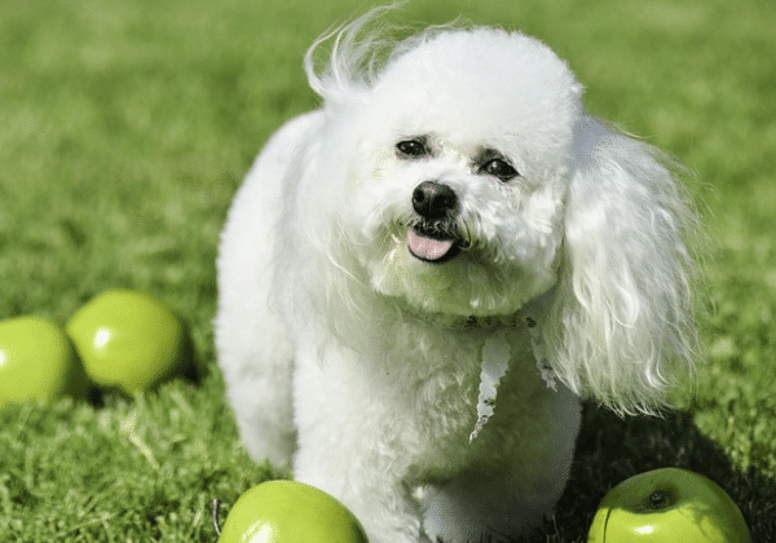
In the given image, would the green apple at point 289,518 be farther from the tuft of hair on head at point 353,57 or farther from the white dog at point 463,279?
the tuft of hair on head at point 353,57

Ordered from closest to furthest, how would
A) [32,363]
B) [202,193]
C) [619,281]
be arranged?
[619,281]
[32,363]
[202,193]

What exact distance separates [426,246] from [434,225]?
6cm

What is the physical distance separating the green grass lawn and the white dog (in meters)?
0.30

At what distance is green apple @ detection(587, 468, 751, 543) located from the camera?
7.38ft

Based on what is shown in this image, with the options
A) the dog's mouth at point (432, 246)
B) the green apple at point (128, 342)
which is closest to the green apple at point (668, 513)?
the dog's mouth at point (432, 246)

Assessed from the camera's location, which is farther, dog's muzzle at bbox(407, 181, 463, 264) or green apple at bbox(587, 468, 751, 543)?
green apple at bbox(587, 468, 751, 543)

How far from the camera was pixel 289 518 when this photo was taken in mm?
2146

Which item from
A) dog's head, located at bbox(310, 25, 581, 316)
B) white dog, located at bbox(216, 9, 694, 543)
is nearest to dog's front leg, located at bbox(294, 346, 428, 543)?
white dog, located at bbox(216, 9, 694, 543)

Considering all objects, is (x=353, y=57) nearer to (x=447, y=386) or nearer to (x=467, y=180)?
(x=467, y=180)

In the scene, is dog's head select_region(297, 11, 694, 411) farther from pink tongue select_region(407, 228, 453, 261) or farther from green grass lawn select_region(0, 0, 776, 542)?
green grass lawn select_region(0, 0, 776, 542)

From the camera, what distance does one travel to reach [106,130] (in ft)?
19.6

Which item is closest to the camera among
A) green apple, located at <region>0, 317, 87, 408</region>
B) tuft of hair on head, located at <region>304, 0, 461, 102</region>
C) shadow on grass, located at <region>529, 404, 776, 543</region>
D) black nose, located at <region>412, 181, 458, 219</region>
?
black nose, located at <region>412, 181, 458, 219</region>

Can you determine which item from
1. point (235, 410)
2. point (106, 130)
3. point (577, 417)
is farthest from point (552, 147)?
point (106, 130)

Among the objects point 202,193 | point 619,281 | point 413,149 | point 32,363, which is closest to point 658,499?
point 619,281
